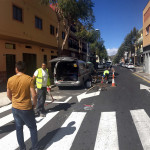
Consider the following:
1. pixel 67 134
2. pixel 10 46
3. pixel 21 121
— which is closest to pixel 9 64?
pixel 10 46

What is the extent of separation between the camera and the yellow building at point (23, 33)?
40.7ft

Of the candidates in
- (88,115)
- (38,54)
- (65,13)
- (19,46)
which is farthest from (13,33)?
(88,115)

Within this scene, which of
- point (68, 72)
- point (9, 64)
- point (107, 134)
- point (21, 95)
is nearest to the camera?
point (21, 95)

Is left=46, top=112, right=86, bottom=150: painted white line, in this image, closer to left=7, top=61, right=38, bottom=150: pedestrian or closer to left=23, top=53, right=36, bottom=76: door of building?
left=7, top=61, right=38, bottom=150: pedestrian

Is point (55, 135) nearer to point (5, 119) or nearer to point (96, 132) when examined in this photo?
point (96, 132)

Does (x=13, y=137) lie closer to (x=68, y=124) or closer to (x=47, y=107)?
(x=68, y=124)

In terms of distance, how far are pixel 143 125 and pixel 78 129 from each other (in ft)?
6.10

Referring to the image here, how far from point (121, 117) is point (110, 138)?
5.31 ft

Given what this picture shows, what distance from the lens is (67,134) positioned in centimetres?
409

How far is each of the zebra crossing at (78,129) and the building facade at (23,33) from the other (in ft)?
28.6

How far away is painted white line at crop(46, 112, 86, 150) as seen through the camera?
3503 mm

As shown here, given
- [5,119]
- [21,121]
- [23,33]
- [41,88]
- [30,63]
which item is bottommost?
[5,119]

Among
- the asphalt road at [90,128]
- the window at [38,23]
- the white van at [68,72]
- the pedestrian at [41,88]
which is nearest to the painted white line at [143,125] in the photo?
the asphalt road at [90,128]

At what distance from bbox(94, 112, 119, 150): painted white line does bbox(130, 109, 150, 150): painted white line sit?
600mm
